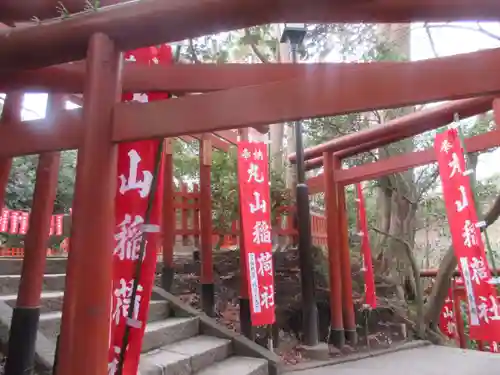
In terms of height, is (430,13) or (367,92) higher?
(430,13)

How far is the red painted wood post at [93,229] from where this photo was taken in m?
2.02

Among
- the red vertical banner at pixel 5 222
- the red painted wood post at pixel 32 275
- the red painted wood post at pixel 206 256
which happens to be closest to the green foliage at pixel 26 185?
the red vertical banner at pixel 5 222

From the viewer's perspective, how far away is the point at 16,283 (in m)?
4.63

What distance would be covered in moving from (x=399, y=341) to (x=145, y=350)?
483 centimetres

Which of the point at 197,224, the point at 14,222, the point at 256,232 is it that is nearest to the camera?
the point at 256,232

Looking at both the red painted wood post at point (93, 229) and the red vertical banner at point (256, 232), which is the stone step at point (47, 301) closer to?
the red vertical banner at point (256, 232)

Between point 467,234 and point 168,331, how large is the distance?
3516 mm

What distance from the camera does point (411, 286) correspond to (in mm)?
9555

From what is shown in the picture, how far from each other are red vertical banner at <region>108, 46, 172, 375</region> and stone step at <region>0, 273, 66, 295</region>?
2.07 meters

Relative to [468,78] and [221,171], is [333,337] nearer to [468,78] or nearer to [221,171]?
[221,171]

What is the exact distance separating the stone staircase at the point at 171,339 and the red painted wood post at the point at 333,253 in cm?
170

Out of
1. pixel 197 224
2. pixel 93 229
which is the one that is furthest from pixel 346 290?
pixel 93 229

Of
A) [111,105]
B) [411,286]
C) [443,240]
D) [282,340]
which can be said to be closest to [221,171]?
[282,340]

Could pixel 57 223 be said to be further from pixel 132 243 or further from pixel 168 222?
pixel 132 243
